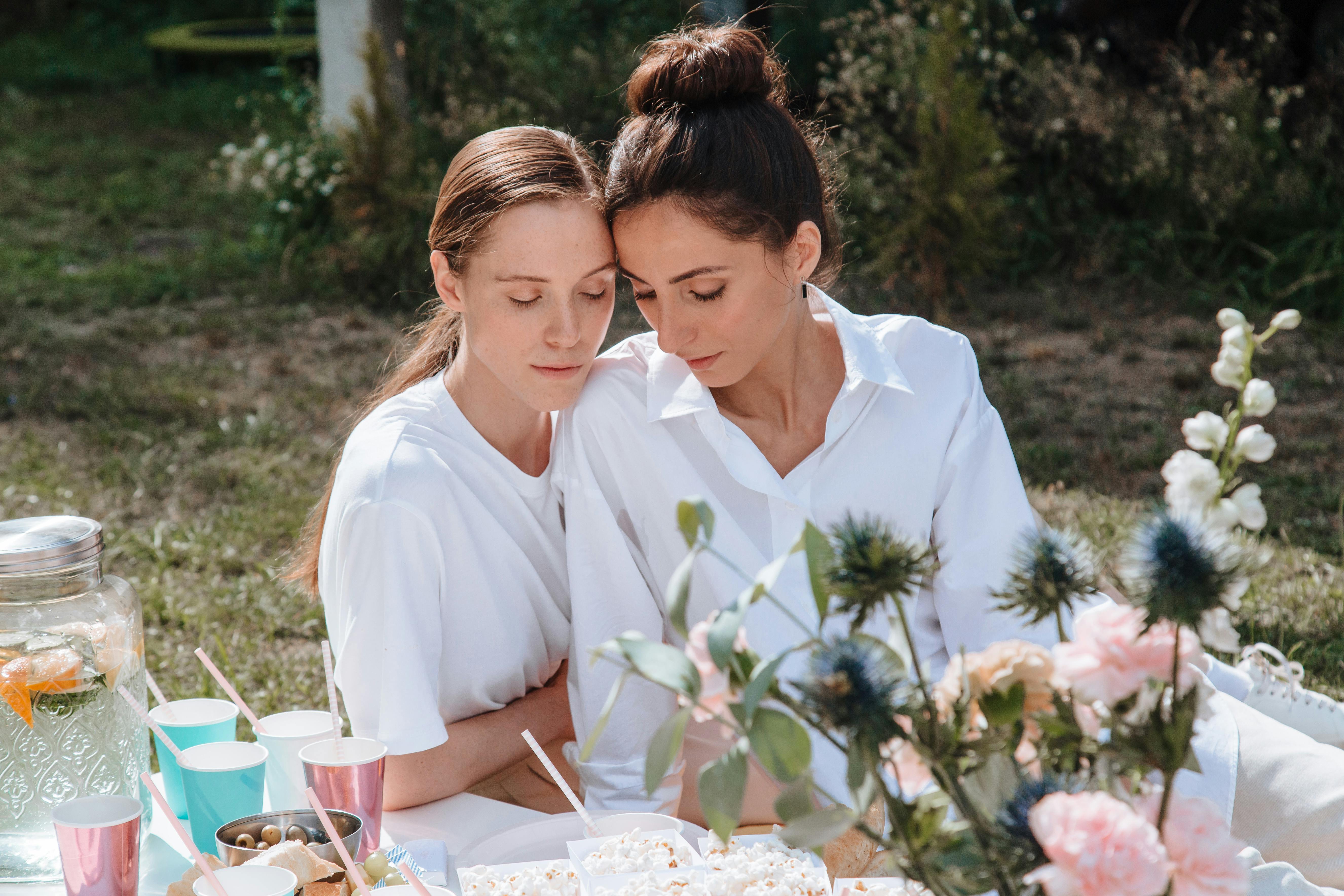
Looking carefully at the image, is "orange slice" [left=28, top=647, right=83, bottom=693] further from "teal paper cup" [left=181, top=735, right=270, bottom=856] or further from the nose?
the nose

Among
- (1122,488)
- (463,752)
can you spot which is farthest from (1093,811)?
(1122,488)

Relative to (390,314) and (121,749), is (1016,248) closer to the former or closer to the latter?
(390,314)

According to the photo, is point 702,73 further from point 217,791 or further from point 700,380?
point 217,791

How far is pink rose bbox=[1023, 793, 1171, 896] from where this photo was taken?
27.5 inches

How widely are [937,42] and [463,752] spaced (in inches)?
192

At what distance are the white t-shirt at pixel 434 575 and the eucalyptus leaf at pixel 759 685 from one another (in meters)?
1.24

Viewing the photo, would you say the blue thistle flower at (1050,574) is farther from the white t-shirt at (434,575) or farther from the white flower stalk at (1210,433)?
the white t-shirt at (434,575)

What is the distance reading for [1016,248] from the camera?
22.2 ft

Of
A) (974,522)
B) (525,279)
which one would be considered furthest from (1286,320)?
(525,279)

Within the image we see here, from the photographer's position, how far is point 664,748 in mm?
781

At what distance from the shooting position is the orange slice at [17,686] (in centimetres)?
148

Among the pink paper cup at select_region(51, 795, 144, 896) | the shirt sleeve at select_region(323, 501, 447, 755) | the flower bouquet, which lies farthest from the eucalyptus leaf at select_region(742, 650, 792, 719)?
the shirt sleeve at select_region(323, 501, 447, 755)

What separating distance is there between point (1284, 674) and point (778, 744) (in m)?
1.91

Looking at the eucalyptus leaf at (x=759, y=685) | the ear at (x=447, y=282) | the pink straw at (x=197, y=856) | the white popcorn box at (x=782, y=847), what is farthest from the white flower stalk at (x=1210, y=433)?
the ear at (x=447, y=282)
